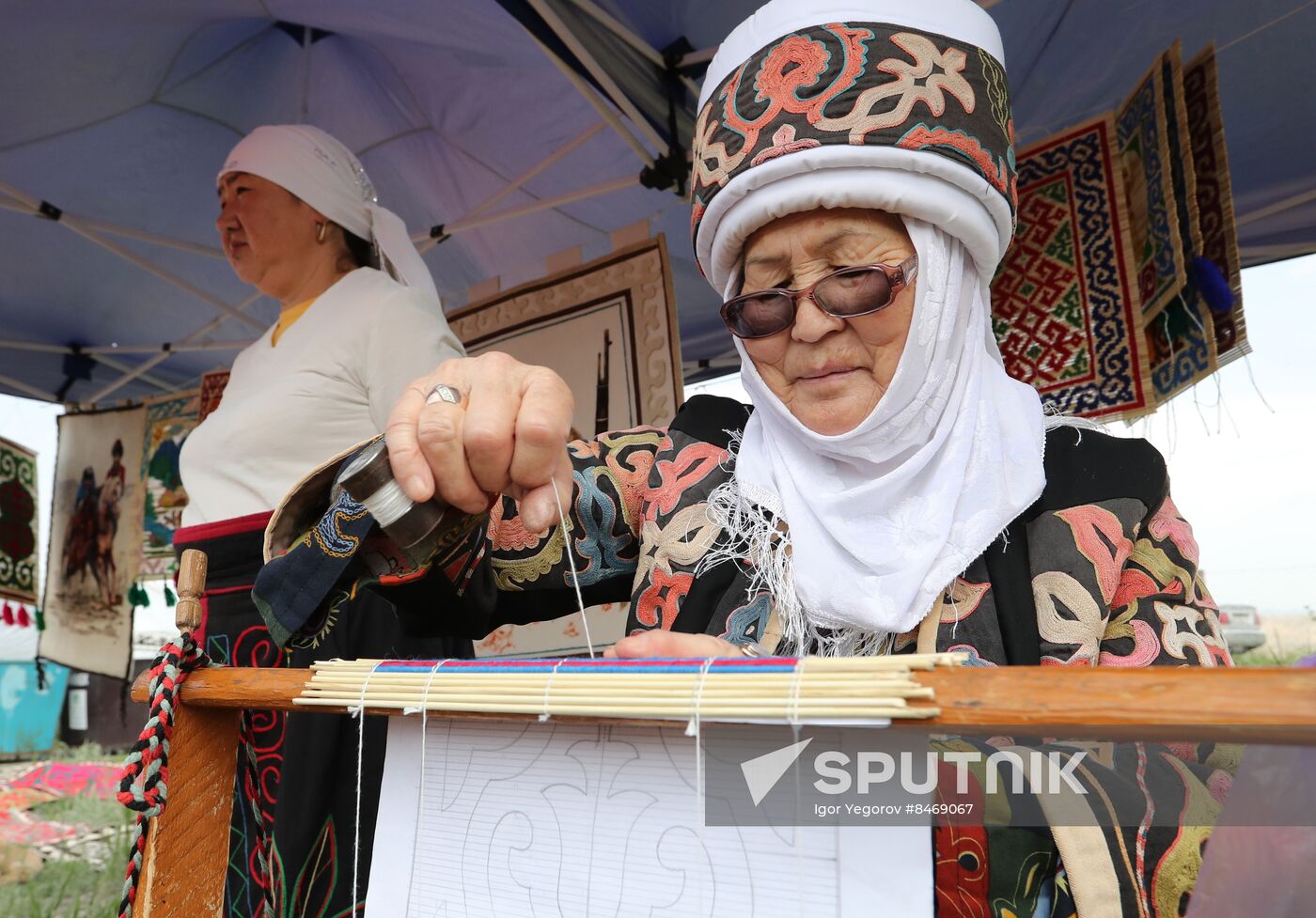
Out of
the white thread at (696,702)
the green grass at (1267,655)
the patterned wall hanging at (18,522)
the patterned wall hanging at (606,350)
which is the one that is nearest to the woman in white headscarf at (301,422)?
the white thread at (696,702)

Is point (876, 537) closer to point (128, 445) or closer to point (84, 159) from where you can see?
point (84, 159)

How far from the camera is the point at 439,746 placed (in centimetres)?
76

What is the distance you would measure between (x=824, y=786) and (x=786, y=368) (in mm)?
732

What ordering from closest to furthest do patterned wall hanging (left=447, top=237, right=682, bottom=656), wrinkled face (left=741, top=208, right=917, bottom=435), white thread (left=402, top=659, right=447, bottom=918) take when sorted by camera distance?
1. white thread (left=402, top=659, right=447, bottom=918)
2. wrinkled face (left=741, top=208, right=917, bottom=435)
3. patterned wall hanging (left=447, top=237, right=682, bottom=656)

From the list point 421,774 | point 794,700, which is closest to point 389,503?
point 421,774

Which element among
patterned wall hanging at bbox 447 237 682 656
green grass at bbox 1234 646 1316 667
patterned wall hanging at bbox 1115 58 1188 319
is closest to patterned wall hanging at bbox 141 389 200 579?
patterned wall hanging at bbox 447 237 682 656

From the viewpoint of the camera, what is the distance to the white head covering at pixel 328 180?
2.21 metres

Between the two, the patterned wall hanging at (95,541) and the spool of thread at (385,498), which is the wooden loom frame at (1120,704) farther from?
the patterned wall hanging at (95,541)

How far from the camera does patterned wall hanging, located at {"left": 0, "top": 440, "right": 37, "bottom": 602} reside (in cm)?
538

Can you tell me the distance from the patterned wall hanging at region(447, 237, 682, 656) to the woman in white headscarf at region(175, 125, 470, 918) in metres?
1.19

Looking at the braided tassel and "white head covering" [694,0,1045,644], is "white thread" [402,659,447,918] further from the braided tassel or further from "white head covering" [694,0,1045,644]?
"white head covering" [694,0,1045,644]

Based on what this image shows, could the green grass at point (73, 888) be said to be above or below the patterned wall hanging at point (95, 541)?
below

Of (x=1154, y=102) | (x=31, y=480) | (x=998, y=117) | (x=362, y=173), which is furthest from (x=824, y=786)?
(x=31, y=480)

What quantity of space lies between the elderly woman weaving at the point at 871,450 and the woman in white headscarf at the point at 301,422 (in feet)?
1.37
